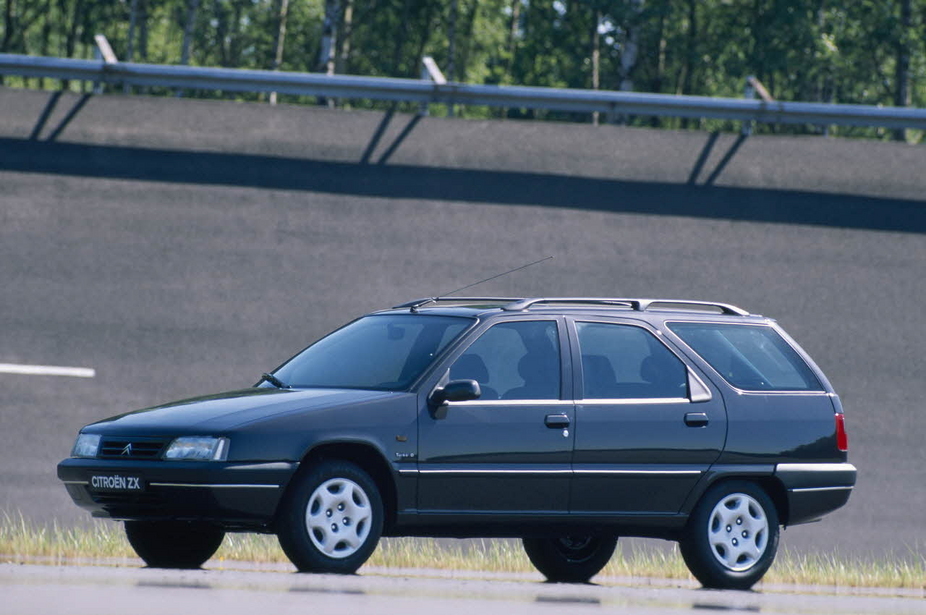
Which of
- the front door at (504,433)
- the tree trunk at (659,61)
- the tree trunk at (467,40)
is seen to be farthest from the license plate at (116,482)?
the tree trunk at (467,40)

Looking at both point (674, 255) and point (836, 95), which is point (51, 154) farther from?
point (836, 95)

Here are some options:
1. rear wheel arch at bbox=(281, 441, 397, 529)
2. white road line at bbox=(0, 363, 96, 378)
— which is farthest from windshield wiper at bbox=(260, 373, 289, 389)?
white road line at bbox=(0, 363, 96, 378)

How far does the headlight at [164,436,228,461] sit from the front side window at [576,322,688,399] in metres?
2.40

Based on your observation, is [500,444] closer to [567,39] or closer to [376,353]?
[376,353]

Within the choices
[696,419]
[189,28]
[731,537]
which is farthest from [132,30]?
[731,537]

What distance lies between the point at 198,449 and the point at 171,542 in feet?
4.50

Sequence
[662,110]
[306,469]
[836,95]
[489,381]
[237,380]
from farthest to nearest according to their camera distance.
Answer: [836,95] < [662,110] < [237,380] < [489,381] < [306,469]

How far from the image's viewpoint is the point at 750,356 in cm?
1016

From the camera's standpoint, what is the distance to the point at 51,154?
14.4m

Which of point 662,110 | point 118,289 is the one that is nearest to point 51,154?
point 118,289

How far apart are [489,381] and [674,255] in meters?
5.67

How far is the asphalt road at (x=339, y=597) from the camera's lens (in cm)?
688

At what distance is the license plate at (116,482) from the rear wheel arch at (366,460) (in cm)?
92

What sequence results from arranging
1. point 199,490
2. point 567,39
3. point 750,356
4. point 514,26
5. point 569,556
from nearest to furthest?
1. point 199,490
2. point 750,356
3. point 569,556
4. point 567,39
5. point 514,26
